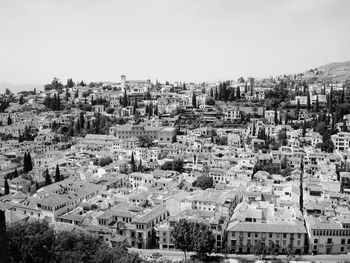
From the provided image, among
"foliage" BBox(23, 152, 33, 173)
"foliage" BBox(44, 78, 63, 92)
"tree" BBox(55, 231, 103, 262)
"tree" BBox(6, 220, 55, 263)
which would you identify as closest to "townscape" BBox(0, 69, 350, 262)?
"foliage" BBox(23, 152, 33, 173)

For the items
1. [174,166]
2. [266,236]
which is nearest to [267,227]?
[266,236]

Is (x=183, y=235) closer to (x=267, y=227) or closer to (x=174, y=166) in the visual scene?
(x=267, y=227)

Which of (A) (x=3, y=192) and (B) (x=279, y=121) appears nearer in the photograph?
(A) (x=3, y=192)

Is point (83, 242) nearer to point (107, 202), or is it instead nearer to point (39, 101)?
point (107, 202)

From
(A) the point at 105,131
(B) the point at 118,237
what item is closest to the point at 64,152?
(A) the point at 105,131

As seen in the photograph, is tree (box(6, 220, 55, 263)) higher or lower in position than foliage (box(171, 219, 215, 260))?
higher

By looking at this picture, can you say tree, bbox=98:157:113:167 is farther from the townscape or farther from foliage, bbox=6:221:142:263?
foliage, bbox=6:221:142:263
